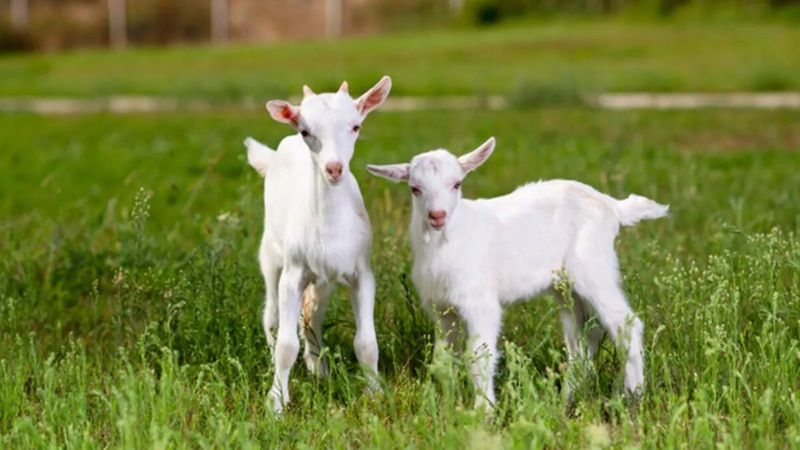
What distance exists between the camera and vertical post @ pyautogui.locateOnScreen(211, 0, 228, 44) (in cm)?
4159

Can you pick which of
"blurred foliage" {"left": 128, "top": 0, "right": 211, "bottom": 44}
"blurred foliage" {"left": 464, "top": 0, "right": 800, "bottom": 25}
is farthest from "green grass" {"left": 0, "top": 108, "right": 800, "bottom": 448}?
"blurred foliage" {"left": 128, "top": 0, "right": 211, "bottom": 44}

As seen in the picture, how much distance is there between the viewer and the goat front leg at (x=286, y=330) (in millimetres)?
6582

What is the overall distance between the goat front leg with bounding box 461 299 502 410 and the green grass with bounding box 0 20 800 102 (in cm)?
1516

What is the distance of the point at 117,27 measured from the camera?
42281 mm

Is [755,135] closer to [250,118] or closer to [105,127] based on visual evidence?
[250,118]

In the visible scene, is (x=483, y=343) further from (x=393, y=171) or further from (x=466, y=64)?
(x=466, y=64)

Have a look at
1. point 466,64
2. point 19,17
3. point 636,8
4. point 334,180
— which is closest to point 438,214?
point 334,180

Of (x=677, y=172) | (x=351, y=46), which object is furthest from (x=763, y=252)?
(x=351, y=46)

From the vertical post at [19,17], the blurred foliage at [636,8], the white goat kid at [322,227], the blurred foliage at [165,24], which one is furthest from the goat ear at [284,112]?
the vertical post at [19,17]

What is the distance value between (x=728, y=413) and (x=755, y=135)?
11.3 meters

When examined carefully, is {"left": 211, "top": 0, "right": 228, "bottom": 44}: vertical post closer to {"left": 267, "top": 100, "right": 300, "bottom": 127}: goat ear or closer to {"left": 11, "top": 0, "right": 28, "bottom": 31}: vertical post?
{"left": 11, "top": 0, "right": 28, "bottom": 31}: vertical post

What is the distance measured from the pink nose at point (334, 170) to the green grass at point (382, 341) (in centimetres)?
88

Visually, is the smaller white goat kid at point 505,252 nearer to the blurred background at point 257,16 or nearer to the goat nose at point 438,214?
the goat nose at point 438,214

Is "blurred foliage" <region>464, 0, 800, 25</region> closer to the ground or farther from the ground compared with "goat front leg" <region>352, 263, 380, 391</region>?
closer to the ground
